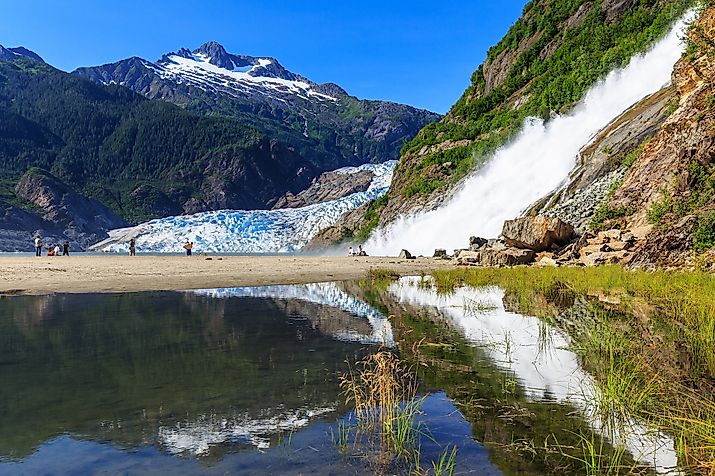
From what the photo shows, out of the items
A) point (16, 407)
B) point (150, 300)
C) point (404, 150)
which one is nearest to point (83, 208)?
point (404, 150)

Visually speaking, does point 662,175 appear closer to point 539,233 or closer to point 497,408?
point 539,233

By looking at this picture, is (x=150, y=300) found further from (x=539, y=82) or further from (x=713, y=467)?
(x=539, y=82)

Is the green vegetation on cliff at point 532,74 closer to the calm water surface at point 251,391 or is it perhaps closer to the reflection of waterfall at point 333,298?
the reflection of waterfall at point 333,298

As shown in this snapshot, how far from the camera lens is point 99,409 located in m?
6.28

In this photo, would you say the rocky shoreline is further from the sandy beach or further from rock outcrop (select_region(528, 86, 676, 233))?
the sandy beach

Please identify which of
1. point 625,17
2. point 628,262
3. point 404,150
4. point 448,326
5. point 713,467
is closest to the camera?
point 713,467

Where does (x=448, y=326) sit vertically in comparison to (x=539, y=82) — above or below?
below

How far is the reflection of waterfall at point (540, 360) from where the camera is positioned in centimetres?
518

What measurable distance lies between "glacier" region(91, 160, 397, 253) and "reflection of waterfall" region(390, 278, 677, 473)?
3386 inches

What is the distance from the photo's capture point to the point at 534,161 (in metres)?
44.9

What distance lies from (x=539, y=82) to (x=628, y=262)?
40.5 meters

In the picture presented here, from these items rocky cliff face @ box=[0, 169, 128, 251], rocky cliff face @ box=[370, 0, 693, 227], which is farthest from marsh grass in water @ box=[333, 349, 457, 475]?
rocky cliff face @ box=[0, 169, 128, 251]

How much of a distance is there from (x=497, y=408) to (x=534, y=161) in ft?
137

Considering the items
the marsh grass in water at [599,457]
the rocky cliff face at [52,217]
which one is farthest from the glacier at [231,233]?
the marsh grass in water at [599,457]
